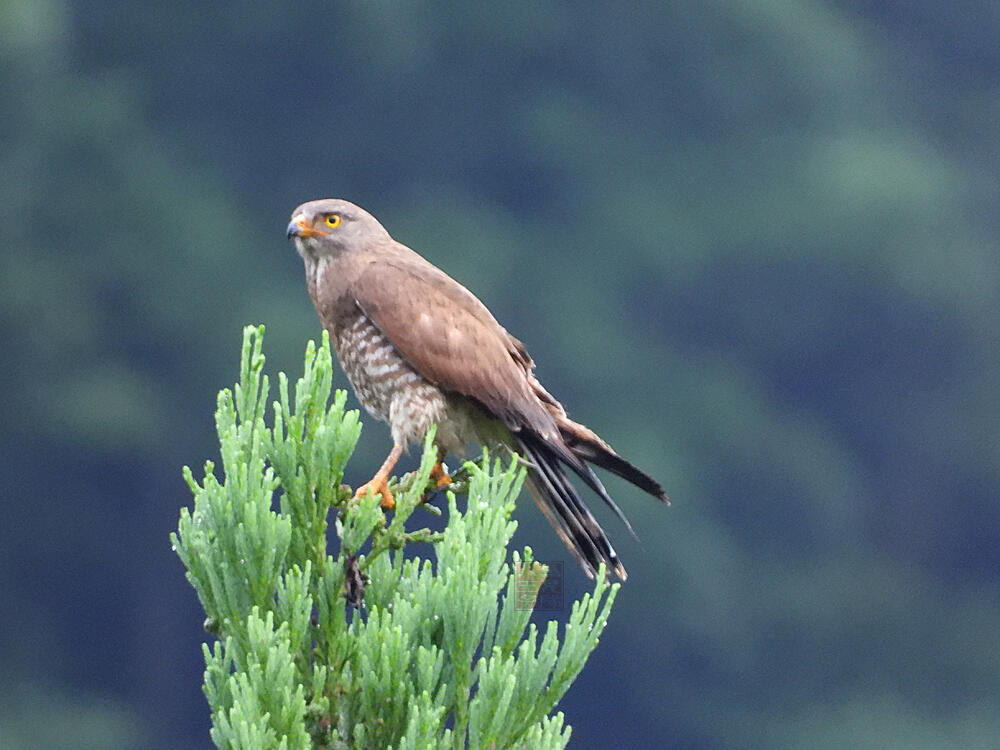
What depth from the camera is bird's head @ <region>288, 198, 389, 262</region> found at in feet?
7.73

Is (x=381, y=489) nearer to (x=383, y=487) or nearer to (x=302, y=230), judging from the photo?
(x=383, y=487)

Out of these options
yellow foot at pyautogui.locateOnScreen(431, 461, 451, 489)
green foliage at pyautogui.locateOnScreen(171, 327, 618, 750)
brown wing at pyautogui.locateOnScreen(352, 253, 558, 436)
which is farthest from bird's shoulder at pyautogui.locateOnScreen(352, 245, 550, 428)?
green foliage at pyautogui.locateOnScreen(171, 327, 618, 750)

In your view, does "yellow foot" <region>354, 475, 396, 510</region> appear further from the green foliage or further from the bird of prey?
the green foliage

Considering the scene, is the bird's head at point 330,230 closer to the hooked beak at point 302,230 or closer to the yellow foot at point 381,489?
the hooked beak at point 302,230

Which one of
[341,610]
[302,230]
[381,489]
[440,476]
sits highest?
[302,230]

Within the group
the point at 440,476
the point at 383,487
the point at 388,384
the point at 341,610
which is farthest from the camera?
the point at 388,384

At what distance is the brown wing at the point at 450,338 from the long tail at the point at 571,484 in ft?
0.13

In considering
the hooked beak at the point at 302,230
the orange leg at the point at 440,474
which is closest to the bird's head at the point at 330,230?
the hooked beak at the point at 302,230

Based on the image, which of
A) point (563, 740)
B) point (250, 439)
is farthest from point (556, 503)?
point (250, 439)

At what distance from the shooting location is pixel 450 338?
2.15 meters

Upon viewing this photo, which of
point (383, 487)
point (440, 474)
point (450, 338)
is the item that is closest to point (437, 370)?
point (450, 338)

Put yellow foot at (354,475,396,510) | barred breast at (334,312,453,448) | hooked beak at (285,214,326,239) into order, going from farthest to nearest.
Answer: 1. hooked beak at (285,214,326,239)
2. barred breast at (334,312,453,448)
3. yellow foot at (354,475,396,510)

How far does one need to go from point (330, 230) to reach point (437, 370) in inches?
15.3

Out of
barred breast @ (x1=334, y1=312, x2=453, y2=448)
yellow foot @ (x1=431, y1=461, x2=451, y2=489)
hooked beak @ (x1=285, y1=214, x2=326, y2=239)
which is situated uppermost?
hooked beak @ (x1=285, y1=214, x2=326, y2=239)
